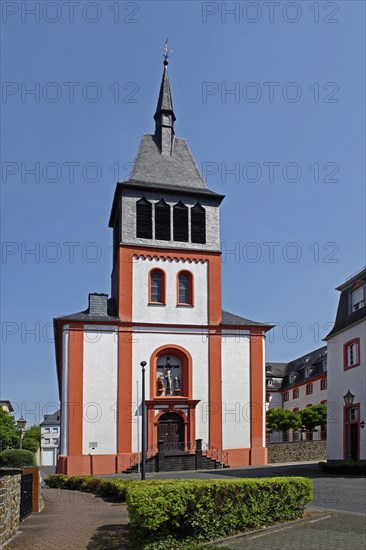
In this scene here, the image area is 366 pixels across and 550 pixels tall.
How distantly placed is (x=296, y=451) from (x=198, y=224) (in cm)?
1698

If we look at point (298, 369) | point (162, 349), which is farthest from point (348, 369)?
point (298, 369)

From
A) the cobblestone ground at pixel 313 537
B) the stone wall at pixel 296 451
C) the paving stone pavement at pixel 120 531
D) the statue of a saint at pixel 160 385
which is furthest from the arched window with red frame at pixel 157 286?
the cobblestone ground at pixel 313 537

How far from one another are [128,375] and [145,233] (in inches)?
362

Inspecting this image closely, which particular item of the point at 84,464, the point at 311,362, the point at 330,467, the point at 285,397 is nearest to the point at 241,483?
the point at 330,467

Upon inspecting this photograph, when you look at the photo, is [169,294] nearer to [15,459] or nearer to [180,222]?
[180,222]

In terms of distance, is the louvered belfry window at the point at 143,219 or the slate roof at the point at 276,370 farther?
the slate roof at the point at 276,370

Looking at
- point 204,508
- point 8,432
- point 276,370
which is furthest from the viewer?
point 276,370

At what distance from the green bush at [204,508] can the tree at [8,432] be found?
2256 inches

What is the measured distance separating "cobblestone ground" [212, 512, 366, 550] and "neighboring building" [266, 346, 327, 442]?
43.2m

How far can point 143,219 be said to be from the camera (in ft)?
131

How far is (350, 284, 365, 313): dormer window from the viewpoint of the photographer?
109 feet

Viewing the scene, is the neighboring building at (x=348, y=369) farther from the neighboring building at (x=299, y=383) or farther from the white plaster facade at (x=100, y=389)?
the neighboring building at (x=299, y=383)

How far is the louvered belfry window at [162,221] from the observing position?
40.1 metres

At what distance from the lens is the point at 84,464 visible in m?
35.2
